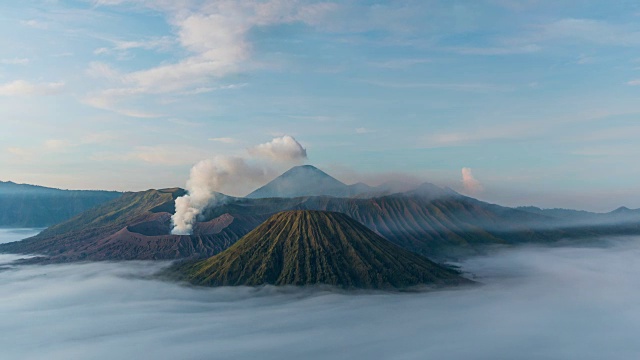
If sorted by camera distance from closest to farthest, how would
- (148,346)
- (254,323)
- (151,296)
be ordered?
(148,346) < (254,323) < (151,296)

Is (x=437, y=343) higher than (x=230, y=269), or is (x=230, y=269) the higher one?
(x=230, y=269)

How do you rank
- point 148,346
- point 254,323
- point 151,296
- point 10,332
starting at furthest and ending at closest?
point 151,296, point 254,323, point 10,332, point 148,346

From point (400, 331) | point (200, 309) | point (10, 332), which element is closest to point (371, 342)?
point (400, 331)

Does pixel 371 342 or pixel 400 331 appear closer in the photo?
pixel 371 342

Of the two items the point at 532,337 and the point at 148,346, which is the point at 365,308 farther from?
the point at 148,346

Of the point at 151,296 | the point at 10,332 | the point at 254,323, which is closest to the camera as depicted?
the point at 10,332

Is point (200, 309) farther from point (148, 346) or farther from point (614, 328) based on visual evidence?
point (614, 328)

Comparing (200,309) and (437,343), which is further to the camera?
(200,309)

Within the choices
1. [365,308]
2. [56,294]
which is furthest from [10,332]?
[365,308]

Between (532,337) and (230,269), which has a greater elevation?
(230,269)
